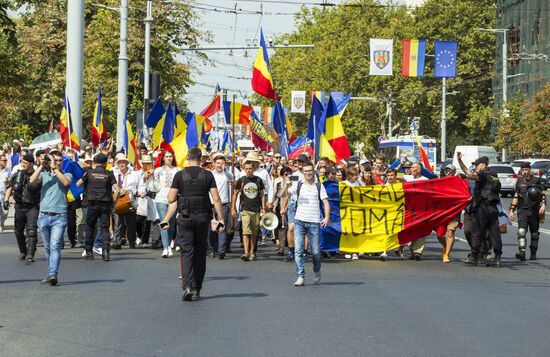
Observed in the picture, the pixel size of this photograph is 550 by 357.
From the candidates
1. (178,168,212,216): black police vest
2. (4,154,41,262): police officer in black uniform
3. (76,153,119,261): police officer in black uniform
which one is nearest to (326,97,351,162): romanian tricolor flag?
(76,153,119,261): police officer in black uniform

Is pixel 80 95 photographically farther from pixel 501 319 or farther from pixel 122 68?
pixel 501 319

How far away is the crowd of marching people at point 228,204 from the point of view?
15.2 metres

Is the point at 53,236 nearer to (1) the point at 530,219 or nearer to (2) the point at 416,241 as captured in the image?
(2) the point at 416,241

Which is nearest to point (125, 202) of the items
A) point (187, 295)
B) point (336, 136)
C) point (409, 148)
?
point (336, 136)

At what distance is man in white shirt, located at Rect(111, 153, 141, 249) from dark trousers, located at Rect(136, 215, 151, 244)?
306 mm

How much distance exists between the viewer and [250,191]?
18953 mm

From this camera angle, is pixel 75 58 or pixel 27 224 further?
pixel 75 58

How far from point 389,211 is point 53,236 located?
7291 millimetres

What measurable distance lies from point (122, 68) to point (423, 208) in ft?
49.5

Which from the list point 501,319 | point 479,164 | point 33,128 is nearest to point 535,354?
point 501,319

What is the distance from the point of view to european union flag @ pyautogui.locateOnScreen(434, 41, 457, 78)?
5381 cm

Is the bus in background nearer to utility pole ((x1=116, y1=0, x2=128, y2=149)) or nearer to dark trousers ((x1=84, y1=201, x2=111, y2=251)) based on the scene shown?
Answer: utility pole ((x1=116, y1=0, x2=128, y2=149))

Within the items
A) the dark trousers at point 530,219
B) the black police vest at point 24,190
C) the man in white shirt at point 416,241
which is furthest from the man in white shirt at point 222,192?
the dark trousers at point 530,219

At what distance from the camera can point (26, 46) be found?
60625 mm
